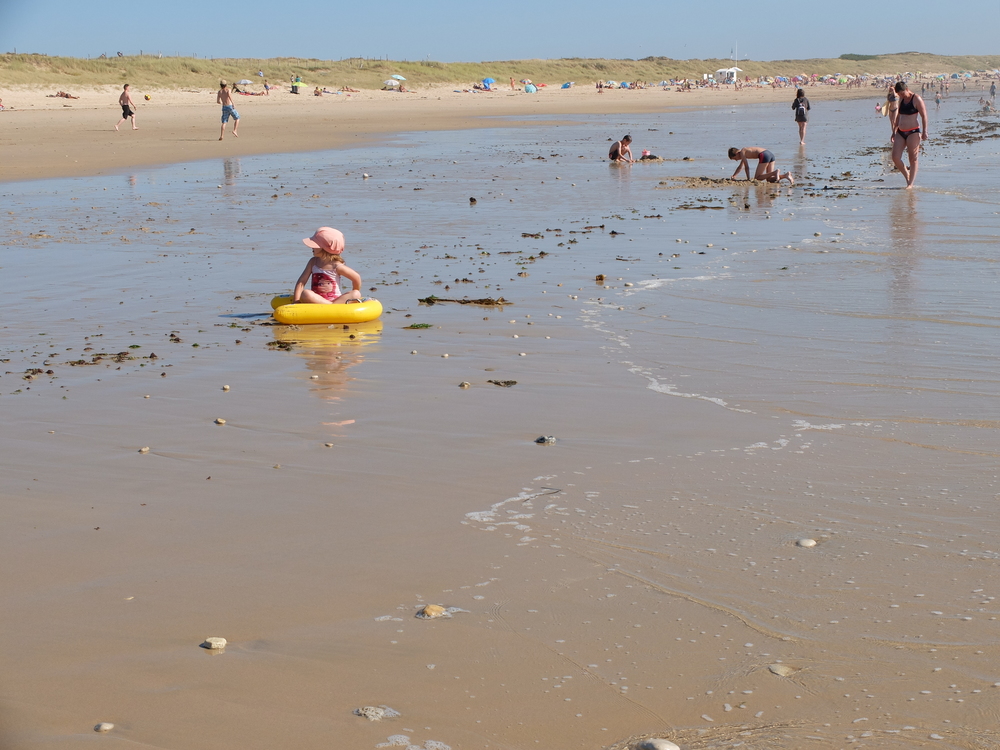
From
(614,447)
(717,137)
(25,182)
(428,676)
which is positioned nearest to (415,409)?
(614,447)

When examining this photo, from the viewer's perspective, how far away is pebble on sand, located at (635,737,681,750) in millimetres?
2816

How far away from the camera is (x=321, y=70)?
76.3 m

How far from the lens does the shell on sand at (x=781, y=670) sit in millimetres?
3179

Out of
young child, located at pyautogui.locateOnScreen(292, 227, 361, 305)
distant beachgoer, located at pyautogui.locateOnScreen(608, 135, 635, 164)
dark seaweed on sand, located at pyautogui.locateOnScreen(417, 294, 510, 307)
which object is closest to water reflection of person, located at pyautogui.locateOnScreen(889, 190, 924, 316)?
dark seaweed on sand, located at pyautogui.locateOnScreen(417, 294, 510, 307)

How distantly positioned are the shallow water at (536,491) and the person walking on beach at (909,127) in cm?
630

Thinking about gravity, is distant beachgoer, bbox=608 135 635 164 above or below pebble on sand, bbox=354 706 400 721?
above

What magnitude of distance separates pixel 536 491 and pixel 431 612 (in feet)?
4.13

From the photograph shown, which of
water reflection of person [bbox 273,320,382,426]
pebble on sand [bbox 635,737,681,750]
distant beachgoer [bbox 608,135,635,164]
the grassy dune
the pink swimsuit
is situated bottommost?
pebble on sand [bbox 635,737,681,750]

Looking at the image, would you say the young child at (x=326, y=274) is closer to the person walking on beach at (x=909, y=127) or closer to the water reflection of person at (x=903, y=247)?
the water reflection of person at (x=903, y=247)

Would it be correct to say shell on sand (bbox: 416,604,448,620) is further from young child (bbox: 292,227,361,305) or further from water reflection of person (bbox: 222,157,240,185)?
water reflection of person (bbox: 222,157,240,185)

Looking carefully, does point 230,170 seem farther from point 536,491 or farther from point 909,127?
point 536,491

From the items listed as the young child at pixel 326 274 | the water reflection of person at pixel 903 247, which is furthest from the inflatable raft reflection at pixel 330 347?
the water reflection of person at pixel 903 247

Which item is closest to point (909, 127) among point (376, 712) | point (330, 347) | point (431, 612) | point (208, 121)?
point (330, 347)

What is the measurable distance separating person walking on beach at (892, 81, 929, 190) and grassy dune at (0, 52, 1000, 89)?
1693 inches
